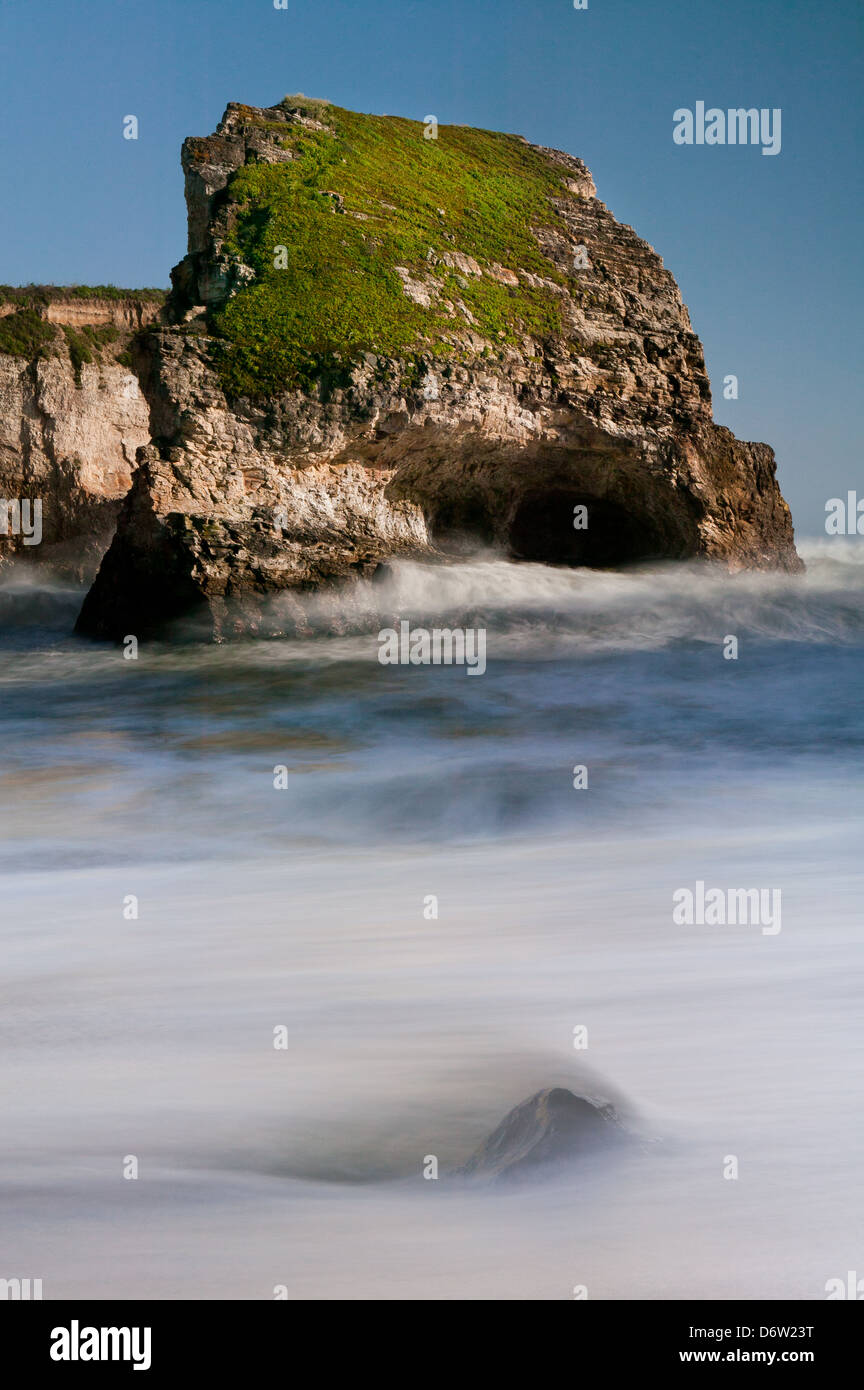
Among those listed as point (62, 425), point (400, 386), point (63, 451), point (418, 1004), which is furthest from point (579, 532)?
→ point (418, 1004)

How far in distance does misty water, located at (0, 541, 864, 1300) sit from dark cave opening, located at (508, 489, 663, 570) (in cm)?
1102

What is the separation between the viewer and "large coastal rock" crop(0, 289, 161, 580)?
103ft

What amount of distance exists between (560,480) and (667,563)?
2652mm

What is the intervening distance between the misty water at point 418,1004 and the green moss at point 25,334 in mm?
23558

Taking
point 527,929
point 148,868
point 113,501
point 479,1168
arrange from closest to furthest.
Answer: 1. point 479,1168
2. point 527,929
3. point 148,868
4. point 113,501

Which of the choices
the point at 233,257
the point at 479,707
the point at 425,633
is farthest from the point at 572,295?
the point at 479,707

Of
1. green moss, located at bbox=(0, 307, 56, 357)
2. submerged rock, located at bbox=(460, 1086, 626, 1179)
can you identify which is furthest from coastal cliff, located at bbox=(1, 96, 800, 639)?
green moss, located at bbox=(0, 307, 56, 357)

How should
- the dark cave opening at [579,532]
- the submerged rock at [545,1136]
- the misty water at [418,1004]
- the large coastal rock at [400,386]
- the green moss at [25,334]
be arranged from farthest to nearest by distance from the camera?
the green moss at [25,334] < the dark cave opening at [579,532] < the large coastal rock at [400,386] < the submerged rock at [545,1136] < the misty water at [418,1004]

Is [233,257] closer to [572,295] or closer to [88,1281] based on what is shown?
[572,295]

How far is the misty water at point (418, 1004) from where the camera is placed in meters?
2.58

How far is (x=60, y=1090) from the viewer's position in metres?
3.49

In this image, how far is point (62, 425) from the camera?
1256 inches

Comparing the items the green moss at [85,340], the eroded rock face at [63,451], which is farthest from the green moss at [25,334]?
the green moss at [85,340]

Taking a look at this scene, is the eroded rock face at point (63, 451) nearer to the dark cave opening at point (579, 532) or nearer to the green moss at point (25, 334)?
the green moss at point (25, 334)
